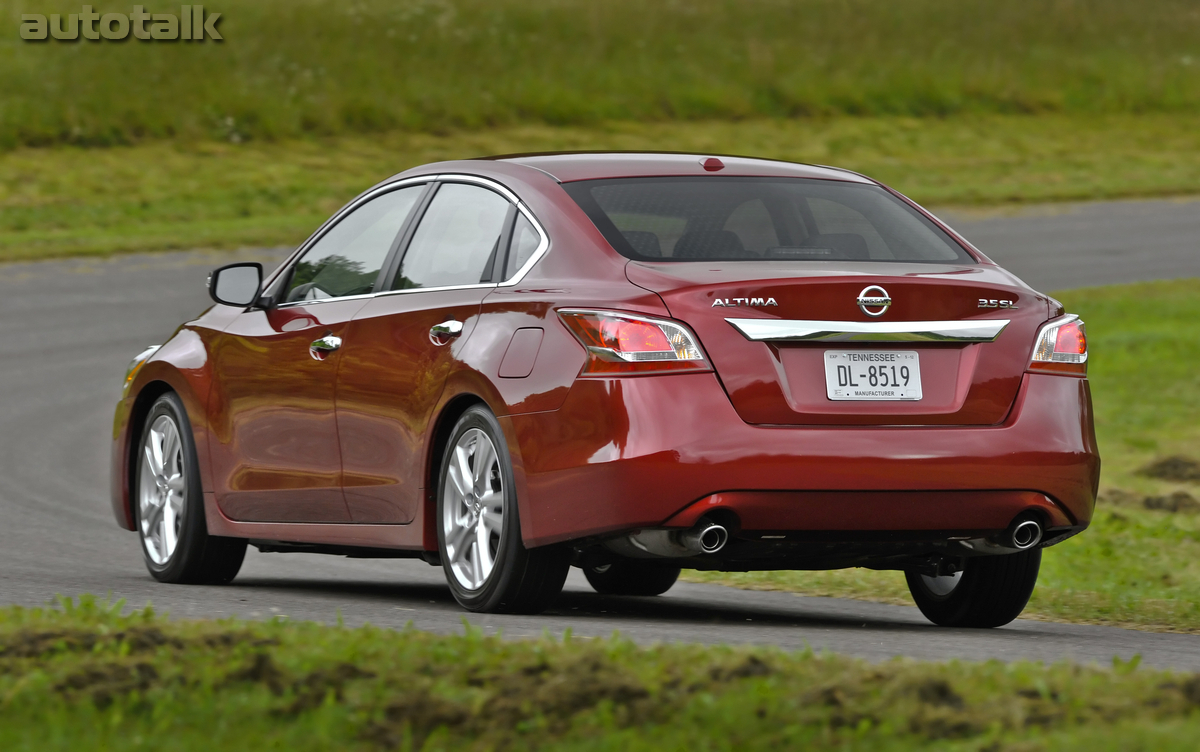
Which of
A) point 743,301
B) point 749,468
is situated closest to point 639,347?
point 743,301

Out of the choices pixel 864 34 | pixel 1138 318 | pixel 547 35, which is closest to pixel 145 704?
pixel 1138 318

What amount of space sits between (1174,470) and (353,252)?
768 centimetres

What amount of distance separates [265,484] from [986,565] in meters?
2.94

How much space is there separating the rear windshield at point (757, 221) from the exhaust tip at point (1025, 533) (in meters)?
0.99

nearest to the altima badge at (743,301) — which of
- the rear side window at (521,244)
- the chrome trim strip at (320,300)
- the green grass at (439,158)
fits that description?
the rear side window at (521,244)

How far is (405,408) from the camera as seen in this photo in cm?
757

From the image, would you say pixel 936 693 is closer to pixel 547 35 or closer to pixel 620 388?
pixel 620 388

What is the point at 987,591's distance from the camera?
778 cm

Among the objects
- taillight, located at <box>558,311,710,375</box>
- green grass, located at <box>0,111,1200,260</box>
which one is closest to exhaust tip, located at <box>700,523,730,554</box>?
taillight, located at <box>558,311,710,375</box>

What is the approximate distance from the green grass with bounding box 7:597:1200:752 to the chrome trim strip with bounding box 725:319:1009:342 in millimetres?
1326

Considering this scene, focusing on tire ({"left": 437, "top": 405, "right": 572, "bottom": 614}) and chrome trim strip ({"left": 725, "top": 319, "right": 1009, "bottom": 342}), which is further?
tire ({"left": 437, "top": 405, "right": 572, "bottom": 614})

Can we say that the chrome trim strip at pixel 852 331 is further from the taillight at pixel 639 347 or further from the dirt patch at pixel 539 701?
the dirt patch at pixel 539 701

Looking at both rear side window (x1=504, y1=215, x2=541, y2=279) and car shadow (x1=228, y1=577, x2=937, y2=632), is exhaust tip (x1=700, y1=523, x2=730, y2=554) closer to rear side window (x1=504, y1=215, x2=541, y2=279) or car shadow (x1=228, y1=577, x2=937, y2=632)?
car shadow (x1=228, y1=577, x2=937, y2=632)

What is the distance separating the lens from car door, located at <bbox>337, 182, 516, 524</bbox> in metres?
7.42
